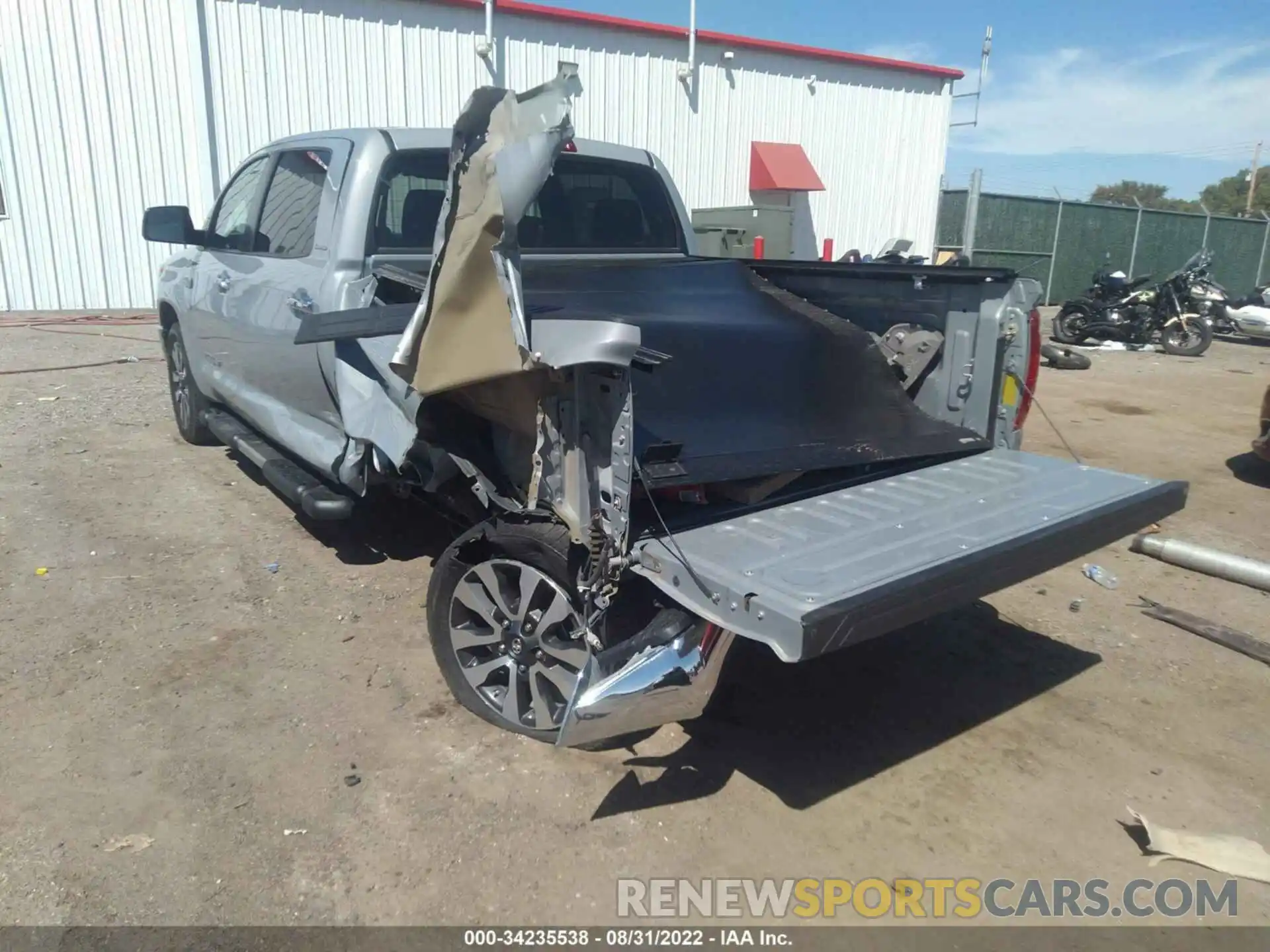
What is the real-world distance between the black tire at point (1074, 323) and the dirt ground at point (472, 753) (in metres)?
11.2

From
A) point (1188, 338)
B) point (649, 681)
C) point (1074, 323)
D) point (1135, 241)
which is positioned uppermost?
point (1135, 241)

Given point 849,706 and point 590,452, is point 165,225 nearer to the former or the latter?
point 590,452

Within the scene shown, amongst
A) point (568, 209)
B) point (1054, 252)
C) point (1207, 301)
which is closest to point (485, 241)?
point (568, 209)

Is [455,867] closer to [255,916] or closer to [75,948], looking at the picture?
[255,916]

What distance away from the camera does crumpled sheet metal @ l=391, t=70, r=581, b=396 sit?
2566 mm

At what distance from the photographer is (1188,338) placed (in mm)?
14648

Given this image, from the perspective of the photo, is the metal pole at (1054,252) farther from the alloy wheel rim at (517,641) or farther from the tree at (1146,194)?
the tree at (1146,194)

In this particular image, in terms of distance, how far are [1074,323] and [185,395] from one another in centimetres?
1357

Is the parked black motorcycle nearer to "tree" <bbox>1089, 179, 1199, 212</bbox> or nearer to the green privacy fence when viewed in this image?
the green privacy fence

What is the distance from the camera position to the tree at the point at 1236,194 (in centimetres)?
6181

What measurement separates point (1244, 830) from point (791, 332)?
2.25 meters

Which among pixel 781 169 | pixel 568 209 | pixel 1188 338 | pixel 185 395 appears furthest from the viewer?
pixel 781 169

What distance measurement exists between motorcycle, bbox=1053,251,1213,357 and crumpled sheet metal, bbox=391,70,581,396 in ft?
47.8

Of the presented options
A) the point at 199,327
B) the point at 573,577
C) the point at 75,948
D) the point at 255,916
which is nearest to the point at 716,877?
the point at 573,577
